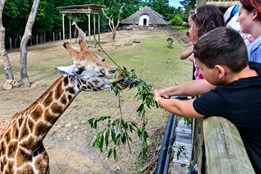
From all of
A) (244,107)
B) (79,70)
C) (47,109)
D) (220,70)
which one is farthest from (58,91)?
(244,107)

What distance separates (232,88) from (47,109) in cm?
194

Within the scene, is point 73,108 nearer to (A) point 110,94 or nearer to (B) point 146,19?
(A) point 110,94

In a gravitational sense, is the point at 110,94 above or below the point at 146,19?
below

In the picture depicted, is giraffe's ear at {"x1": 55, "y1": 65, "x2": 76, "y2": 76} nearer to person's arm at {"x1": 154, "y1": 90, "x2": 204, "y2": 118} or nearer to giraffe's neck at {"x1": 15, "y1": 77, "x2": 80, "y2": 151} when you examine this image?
giraffe's neck at {"x1": 15, "y1": 77, "x2": 80, "y2": 151}

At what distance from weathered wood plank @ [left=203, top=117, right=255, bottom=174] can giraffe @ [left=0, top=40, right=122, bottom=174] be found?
58.7 inches

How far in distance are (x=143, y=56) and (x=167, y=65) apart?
9.65ft

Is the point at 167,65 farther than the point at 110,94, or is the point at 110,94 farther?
the point at 167,65

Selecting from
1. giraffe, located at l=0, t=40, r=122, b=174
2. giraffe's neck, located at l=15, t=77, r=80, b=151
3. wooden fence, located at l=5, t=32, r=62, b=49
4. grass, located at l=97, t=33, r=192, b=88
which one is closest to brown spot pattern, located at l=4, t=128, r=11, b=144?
giraffe, located at l=0, t=40, r=122, b=174

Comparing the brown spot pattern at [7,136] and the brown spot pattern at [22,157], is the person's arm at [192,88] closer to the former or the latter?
the brown spot pattern at [22,157]

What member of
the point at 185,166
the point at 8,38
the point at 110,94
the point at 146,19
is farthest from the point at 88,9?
the point at 146,19

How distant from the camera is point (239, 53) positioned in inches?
50.6

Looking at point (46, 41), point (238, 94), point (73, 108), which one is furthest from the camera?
point (46, 41)

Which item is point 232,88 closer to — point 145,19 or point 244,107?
point 244,107

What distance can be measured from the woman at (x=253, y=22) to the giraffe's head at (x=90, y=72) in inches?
48.3
